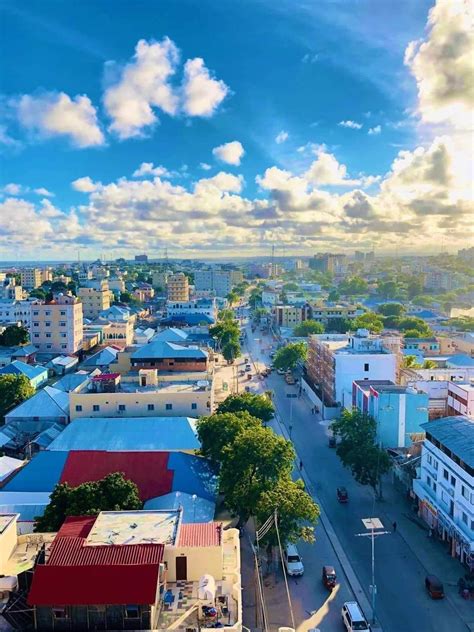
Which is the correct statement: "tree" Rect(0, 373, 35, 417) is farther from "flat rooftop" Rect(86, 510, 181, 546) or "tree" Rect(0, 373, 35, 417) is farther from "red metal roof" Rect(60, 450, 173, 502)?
"flat rooftop" Rect(86, 510, 181, 546)

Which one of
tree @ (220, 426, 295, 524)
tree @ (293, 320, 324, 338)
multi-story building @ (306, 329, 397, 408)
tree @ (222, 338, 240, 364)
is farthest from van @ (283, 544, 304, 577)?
tree @ (293, 320, 324, 338)

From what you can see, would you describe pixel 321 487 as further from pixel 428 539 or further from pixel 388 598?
pixel 388 598

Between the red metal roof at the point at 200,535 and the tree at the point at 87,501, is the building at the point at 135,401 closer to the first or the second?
the tree at the point at 87,501

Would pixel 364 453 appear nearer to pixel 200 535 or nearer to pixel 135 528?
pixel 200 535

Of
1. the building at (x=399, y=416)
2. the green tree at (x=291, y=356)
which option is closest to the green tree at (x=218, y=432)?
the building at (x=399, y=416)

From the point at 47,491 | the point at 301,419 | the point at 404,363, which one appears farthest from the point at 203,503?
the point at 404,363

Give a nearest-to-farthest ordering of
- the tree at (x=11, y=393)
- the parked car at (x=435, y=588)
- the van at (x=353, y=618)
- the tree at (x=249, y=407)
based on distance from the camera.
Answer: the van at (x=353, y=618) → the parked car at (x=435, y=588) → the tree at (x=249, y=407) → the tree at (x=11, y=393)
